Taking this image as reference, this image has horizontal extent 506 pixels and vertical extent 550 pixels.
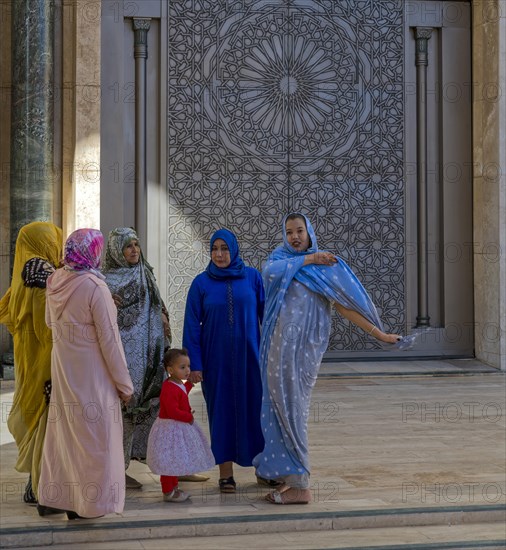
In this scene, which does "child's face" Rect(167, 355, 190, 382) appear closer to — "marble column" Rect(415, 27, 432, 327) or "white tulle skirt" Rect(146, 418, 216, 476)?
"white tulle skirt" Rect(146, 418, 216, 476)

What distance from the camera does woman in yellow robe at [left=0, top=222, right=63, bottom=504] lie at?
3.99 m

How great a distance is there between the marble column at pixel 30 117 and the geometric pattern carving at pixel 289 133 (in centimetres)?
109

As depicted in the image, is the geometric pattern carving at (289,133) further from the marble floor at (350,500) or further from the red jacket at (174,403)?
the red jacket at (174,403)

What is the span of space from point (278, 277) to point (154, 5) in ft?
14.3

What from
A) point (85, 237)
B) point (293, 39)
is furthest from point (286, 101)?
point (85, 237)

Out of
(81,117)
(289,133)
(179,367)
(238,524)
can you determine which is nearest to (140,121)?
(81,117)

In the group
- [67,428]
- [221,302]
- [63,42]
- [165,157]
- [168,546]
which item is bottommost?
[168,546]

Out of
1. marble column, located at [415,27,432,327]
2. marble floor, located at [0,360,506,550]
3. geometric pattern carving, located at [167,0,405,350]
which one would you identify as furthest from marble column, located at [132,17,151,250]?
marble floor, located at [0,360,506,550]

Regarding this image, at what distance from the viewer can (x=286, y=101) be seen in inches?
322

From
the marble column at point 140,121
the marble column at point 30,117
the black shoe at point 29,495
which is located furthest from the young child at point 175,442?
the marble column at point 140,121

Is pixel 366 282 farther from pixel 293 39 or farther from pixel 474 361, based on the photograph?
pixel 293 39

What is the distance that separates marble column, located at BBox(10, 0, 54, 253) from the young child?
332 cm

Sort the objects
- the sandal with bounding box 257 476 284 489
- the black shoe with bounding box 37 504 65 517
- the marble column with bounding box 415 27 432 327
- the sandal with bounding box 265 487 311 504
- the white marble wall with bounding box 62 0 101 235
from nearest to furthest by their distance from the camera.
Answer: the black shoe with bounding box 37 504 65 517, the sandal with bounding box 265 487 311 504, the sandal with bounding box 257 476 284 489, the white marble wall with bounding box 62 0 101 235, the marble column with bounding box 415 27 432 327

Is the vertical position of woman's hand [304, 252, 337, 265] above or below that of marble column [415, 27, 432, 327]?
below
